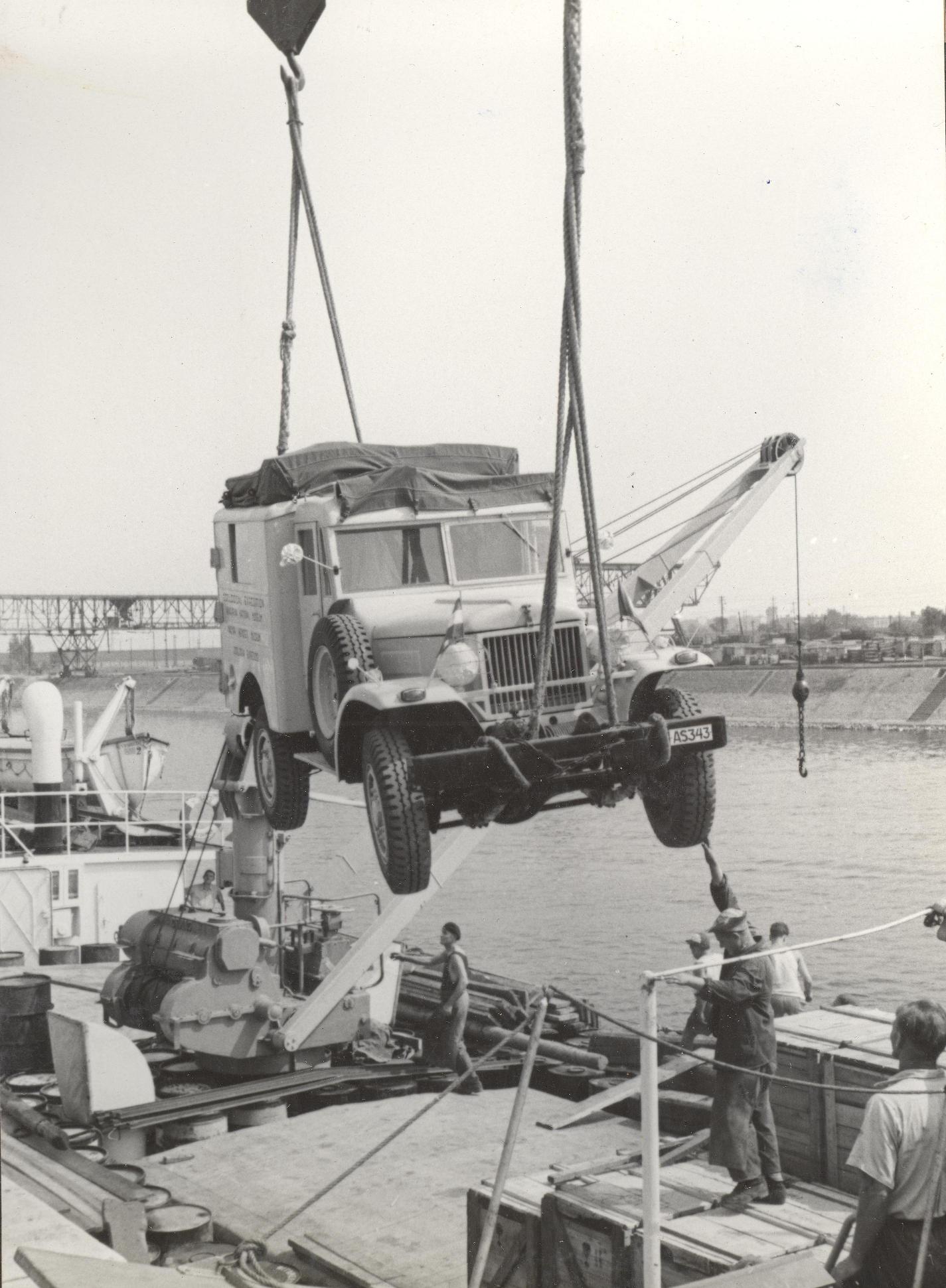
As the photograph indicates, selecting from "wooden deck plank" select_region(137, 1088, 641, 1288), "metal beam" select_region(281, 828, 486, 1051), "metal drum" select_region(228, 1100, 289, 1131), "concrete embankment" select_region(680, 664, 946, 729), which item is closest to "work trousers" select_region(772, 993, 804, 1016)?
"wooden deck plank" select_region(137, 1088, 641, 1288)

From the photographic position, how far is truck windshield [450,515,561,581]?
5387mm

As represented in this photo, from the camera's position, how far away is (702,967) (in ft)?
17.2

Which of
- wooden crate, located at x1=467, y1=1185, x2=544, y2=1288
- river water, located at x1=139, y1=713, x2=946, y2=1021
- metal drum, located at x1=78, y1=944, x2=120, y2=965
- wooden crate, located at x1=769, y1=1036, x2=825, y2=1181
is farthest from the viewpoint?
river water, located at x1=139, y1=713, x2=946, y2=1021

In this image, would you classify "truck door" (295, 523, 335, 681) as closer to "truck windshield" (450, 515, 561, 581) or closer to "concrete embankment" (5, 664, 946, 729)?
"truck windshield" (450, 515, 561, 581)

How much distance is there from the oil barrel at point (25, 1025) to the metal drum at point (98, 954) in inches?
178

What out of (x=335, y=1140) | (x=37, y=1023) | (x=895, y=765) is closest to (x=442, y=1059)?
(x=335, y=1140)

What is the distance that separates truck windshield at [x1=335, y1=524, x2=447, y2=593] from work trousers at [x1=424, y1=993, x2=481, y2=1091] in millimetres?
6200

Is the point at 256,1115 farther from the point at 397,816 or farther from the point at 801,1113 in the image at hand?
the point at 397,816

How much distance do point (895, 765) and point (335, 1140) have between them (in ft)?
65.4

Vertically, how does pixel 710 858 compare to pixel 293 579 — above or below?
below

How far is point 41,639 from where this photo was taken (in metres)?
8.64

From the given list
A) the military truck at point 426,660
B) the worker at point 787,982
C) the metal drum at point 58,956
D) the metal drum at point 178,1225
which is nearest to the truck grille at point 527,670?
the military truck at point 426,660

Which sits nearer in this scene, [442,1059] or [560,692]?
[560,692]

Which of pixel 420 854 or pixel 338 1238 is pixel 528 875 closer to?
pixel 338 1238
